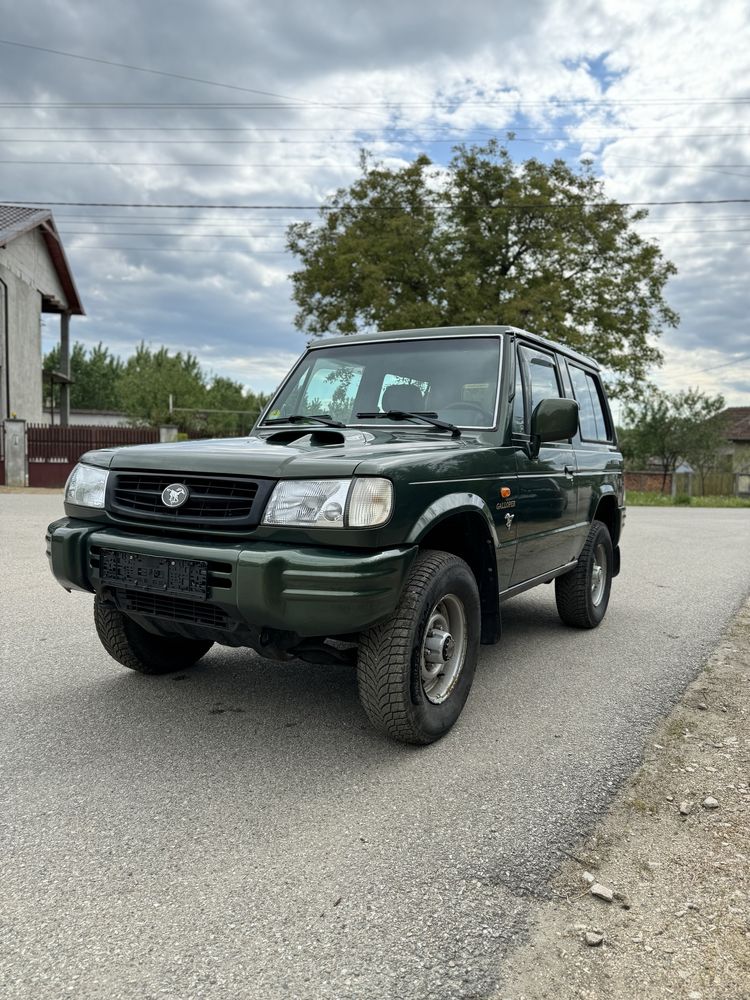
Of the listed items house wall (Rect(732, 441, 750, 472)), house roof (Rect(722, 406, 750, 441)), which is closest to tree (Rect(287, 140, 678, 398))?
house wall (Rect(732, 441, 750, 472))

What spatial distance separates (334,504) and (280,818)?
1143 mm

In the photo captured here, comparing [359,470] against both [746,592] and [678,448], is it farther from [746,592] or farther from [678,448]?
[678,448]

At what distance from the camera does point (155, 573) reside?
313 centimetres

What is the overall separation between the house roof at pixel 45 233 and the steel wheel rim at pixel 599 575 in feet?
78.9

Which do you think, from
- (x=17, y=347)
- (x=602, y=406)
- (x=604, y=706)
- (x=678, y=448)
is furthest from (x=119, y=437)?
(x=678, y=448)

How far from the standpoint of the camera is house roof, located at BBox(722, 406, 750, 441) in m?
56.3

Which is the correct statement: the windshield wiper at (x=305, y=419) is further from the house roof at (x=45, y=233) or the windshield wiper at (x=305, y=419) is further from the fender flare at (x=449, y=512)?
the house roof at (x=45, y=233)

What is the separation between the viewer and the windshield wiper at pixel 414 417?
3.93 metres

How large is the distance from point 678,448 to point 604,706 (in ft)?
145

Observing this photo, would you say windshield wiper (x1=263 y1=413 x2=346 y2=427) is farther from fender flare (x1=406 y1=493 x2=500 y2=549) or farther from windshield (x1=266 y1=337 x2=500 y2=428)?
fender flare (x1=406 y1=493 x2=500 y2=549)

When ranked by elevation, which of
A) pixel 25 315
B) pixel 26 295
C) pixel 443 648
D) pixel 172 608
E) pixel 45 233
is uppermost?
pixel 45 233

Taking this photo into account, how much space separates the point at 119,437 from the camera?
24.5m

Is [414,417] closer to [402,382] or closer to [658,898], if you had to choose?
[402,382]

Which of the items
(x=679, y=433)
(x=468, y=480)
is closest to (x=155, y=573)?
(x=468, y=480)
